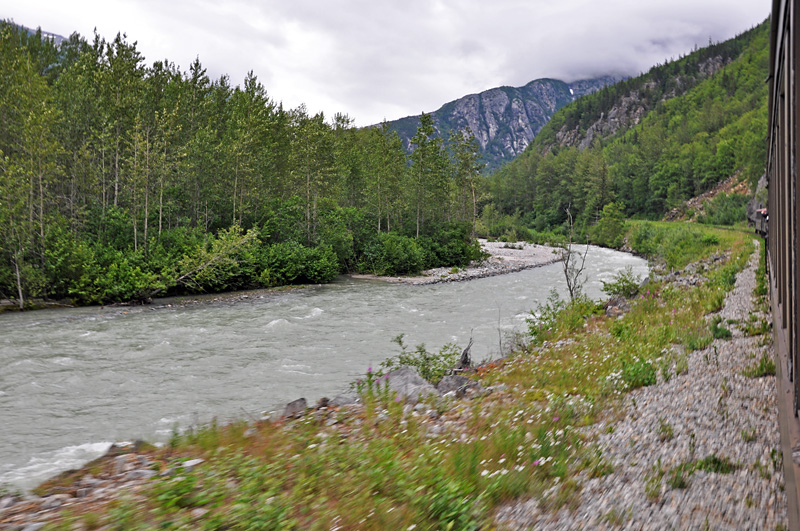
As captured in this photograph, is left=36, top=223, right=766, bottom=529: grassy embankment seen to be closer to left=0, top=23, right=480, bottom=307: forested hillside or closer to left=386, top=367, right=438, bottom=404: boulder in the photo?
left=386, top=367, right=438, bottom=404: boulder

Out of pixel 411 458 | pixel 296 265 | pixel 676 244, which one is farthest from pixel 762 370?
pixel 676 244

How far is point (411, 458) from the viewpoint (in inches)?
208

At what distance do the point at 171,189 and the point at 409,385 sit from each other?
2604cm

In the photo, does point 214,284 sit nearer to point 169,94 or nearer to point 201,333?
point 201,333

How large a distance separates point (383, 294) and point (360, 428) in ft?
61.5

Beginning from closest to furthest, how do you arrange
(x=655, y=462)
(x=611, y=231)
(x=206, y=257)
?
(x=655, y=462), (x=206, y=257), (x=611, y=231)

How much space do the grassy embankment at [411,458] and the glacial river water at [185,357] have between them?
2244 mm

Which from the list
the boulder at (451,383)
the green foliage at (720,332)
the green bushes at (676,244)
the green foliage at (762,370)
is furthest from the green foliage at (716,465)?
the green bushes at (676,244)

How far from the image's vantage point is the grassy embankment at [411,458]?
153 inches

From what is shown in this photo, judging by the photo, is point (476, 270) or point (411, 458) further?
point (476, 270)

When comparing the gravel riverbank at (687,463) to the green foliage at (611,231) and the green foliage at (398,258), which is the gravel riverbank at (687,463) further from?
the green foliage at (611,231)

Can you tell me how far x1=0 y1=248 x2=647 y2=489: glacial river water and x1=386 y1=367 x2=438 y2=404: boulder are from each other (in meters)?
1.50

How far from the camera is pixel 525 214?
375 feet

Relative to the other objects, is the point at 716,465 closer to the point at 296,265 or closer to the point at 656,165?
the point at 296,265
